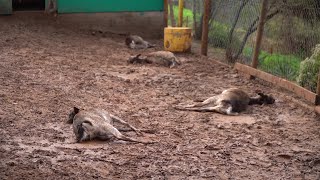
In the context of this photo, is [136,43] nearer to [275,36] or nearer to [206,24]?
[206,24]

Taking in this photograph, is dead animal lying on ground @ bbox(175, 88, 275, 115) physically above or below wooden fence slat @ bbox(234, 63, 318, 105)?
below

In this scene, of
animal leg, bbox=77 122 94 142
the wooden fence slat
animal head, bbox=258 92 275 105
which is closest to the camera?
animal leg, bbox=77 122 94 142

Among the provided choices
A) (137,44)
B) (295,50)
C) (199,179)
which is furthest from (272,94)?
(137,44)

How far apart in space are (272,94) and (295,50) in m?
1.02

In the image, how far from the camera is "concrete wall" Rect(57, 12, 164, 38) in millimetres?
13109

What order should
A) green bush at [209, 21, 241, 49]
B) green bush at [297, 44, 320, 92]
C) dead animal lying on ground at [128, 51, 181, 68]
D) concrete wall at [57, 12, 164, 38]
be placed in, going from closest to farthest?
green bush at [297, 44, 320, 92]
dead animal lying on ground at [128, 51, 181, 68]
green bush at [209, 21, 241, 49]
concrete wall at [57, 12, 164, 38]

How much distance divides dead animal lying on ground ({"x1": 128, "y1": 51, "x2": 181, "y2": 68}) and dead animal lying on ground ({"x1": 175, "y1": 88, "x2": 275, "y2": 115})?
3014mm

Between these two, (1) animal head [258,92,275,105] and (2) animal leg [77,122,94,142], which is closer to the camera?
(2) animal leg [77,122,94,142]

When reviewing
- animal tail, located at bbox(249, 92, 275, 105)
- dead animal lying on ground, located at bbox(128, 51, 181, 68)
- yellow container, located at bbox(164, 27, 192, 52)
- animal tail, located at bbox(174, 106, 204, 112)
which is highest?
yellow container, located at bbox(164, 27, 192, 52)

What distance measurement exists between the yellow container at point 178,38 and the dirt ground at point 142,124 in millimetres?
886

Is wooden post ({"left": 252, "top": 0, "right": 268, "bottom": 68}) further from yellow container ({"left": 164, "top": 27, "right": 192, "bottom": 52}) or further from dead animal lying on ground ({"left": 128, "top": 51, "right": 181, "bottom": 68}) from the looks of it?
yellow container ({"left": 164, "top": 27, "right": 192, "bottom": 52})

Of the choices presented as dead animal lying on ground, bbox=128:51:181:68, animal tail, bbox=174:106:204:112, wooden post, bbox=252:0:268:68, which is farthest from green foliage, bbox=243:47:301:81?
animal tail, bbox=174:106:204:112

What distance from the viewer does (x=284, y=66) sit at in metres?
8.50

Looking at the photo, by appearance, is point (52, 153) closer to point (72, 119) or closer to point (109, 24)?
point (72, 119)
